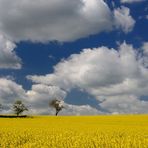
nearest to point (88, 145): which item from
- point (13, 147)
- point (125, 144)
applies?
point (125, 144)

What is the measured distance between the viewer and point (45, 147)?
13.7m

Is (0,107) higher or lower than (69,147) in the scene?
higher

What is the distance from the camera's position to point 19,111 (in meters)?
112

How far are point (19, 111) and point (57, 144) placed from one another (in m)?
98.7

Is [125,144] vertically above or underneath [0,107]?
underneath

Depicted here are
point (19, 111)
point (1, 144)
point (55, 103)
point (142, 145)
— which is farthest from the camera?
point (55, 103)

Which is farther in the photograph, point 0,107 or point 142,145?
point 0,107

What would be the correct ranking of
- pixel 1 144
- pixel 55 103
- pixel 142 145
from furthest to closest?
pixel 55 103 < pixel 1 144 < pixel 142 145

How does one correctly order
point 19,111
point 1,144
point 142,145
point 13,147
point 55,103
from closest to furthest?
point 142,145 → point 13,147 → point 1,144 → point 19,111 → point 55,103

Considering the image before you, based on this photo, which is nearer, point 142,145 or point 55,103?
point 142,145

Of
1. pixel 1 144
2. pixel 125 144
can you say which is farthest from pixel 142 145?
pixel 1 144

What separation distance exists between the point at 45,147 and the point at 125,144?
9.04 feet

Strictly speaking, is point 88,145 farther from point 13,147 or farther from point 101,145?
point 13,147

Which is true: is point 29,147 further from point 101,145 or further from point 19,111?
point 19,111
